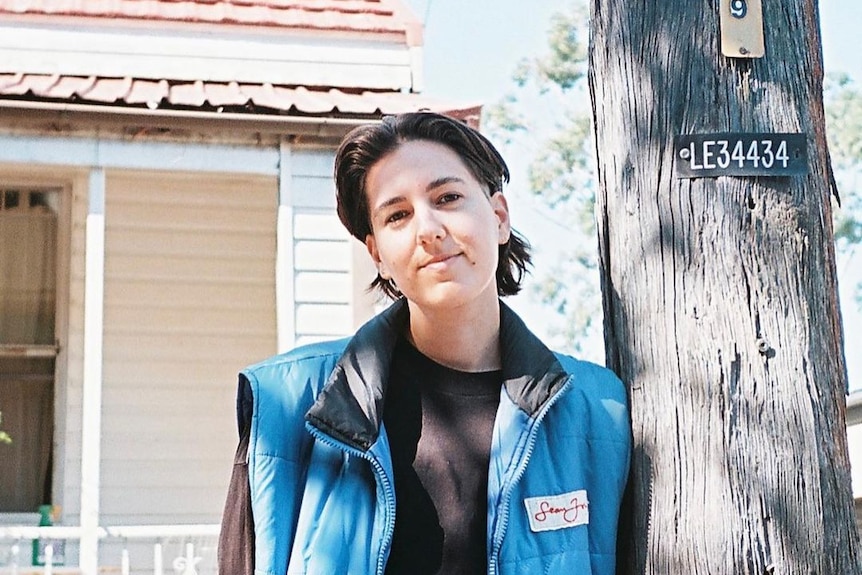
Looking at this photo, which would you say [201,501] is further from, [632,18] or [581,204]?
[581,204]

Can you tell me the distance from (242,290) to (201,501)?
154 cm

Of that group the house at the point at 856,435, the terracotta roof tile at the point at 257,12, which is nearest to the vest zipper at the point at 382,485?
the house at the point at 856,435

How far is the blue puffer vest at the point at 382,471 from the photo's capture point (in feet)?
7.80

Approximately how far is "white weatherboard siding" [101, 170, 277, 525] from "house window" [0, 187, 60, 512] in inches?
17.4

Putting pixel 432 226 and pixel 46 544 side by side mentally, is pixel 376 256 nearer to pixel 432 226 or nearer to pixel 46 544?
pixel 432 226

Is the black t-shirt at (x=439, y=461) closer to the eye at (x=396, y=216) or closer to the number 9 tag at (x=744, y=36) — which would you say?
the eye at (x=396, y=216)

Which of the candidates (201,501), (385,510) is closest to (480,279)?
(385,510)

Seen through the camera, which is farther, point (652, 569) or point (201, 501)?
point (201, 501)

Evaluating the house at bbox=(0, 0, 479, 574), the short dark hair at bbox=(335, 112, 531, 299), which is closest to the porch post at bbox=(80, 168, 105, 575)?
the house at bbox=(0, 0, 479, 574)

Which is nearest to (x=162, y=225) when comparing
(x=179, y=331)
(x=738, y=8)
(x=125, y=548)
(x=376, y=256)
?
(x=179, y=331)

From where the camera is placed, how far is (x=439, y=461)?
2508mm

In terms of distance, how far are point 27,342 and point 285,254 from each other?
1.98 meters

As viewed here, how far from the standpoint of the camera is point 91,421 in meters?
8.02

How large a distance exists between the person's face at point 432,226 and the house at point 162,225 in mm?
5801
